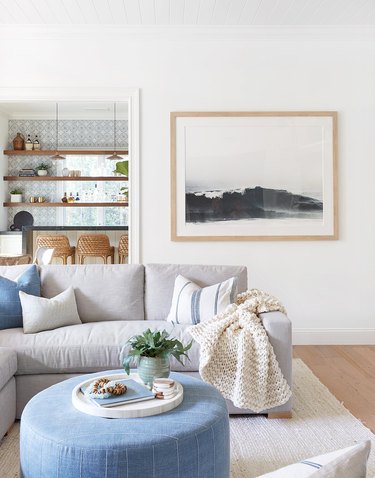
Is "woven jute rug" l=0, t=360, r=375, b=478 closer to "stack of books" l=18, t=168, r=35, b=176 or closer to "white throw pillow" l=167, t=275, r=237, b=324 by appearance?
"white throw pillow" l=167, t=275, r=237, b=324

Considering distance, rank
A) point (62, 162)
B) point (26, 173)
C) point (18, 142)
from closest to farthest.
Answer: point (18, 142)
point (26, 173)
point (62, 162)

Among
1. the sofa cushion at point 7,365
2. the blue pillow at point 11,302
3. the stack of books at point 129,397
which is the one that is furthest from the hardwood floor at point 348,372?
the blue pillow at point 11,302

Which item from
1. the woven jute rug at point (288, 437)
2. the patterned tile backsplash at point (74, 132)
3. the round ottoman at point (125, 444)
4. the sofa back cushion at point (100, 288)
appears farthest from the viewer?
the patterned tile backsplash at point (74, 132)

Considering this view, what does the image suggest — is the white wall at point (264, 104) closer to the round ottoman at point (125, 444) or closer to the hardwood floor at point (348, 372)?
the hardwood floor at point (348, 372)

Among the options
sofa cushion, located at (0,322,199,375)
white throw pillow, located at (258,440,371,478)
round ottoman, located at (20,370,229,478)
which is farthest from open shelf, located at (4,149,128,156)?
white throw pillow, located at (258,440,371,478)

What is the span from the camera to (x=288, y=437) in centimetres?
263

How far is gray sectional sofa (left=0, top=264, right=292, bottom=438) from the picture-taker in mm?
2875

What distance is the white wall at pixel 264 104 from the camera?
4.61 meters

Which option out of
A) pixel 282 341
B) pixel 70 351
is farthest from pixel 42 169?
pixel 282 341

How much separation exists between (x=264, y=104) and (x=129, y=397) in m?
3.41

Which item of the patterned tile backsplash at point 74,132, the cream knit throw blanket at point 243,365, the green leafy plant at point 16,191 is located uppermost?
the patterned tile backsplash at point 74,132

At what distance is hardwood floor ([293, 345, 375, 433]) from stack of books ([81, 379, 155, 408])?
1.44m

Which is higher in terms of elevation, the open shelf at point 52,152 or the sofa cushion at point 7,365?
the open shelf at point 52,152

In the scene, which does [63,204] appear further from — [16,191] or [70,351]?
[70,351]
